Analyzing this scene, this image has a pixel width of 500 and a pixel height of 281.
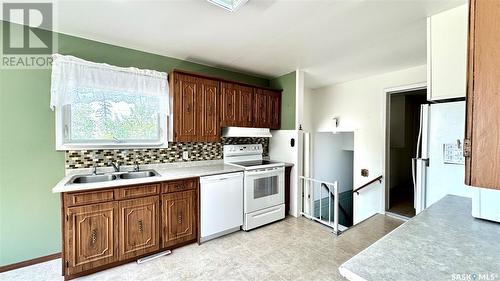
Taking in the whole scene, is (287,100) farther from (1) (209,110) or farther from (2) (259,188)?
(2) (259,188)

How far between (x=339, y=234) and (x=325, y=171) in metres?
2.09

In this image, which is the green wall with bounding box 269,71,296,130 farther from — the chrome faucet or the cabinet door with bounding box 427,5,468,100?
the chrome faucet

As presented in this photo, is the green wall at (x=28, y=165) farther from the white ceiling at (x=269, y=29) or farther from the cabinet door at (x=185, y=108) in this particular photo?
the cabinet door at (x=185, y=108)

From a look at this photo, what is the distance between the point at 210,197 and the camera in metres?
2.61

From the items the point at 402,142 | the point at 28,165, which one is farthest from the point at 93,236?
the point at 402,142

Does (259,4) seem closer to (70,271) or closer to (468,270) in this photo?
(468,270)

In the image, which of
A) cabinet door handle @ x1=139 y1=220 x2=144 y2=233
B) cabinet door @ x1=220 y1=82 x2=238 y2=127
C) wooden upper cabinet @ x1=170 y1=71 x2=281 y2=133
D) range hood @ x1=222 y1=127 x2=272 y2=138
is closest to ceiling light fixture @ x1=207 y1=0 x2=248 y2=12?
wooden upper cabinet @ x1=170 y1=71 x2=281 y2=133

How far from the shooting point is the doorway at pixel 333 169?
4668 millimetres

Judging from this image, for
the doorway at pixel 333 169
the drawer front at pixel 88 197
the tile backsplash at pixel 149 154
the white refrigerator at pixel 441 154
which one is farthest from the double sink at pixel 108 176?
the doorway at pixel 333 169

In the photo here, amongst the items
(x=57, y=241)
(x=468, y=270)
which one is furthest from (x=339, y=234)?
(x=57, y=241)

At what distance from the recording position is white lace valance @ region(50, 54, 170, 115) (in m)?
2.19

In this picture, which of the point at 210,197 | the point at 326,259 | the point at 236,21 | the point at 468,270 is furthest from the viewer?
the point at 210,197

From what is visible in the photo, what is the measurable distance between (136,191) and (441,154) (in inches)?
111

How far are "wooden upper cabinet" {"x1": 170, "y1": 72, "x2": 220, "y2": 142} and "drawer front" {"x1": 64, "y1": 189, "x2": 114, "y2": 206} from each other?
97cm
